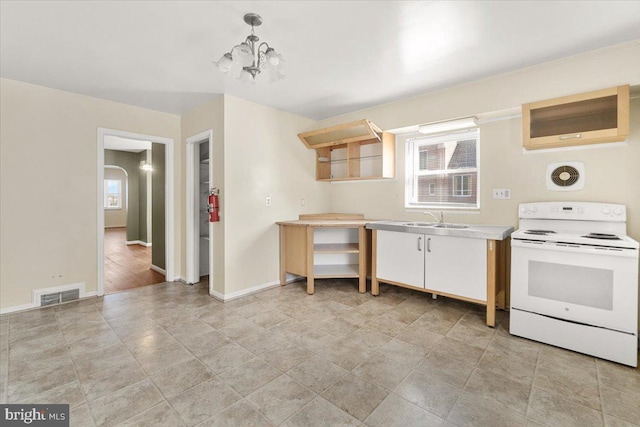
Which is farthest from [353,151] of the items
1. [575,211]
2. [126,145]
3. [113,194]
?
[113,194]

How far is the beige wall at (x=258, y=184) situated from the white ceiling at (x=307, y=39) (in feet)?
1.86

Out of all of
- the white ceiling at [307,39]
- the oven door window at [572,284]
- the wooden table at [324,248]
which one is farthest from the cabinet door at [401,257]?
the white ceiling at [307,39]

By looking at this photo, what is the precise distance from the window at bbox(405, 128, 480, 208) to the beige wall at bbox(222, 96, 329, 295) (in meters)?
1.54

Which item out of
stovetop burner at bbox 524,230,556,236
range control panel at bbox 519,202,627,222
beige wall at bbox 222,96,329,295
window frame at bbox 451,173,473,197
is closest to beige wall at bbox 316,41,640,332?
range control panel at bbox 519,202,627,222

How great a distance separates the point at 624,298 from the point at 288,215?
3382mm

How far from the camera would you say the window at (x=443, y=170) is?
3309 millimetres

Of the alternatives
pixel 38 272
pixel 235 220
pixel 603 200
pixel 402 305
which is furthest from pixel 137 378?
pixel 603 200

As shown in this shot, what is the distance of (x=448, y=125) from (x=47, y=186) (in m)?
4.50

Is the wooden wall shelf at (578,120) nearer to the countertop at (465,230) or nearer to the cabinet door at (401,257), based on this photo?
the countertop at (465,230)

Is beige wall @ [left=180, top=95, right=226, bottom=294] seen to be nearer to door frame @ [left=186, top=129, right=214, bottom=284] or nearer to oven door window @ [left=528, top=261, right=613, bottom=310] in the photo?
door frame @ [left=186, top=129, right=214, bottom=284]

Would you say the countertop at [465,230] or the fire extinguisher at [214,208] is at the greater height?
the fire extinguisher at [214,208]

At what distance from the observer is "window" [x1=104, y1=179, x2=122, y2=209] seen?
34.6 ft

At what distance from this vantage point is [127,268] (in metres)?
4.98

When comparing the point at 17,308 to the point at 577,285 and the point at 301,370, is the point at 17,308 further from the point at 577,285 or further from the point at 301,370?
the point at 577,285
